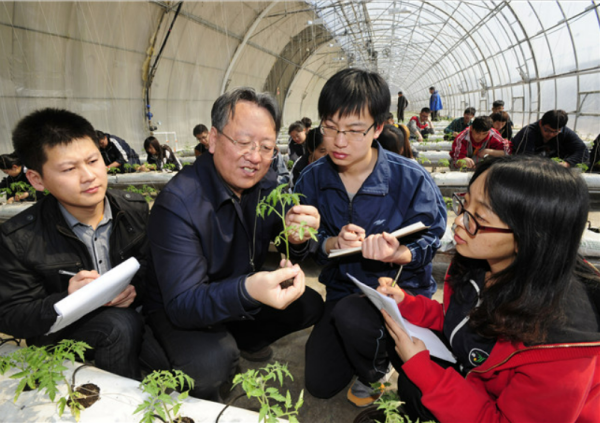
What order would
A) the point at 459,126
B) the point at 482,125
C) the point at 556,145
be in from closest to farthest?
the point at 556,145, the point at 482,125, the point at 459,126

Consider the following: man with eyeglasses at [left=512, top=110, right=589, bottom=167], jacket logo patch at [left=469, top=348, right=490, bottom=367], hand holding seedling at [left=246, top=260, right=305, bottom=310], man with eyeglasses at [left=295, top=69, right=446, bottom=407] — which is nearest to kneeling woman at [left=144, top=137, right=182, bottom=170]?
man with eyeglasses at [left=295, top=69, right=446, bottom=407]

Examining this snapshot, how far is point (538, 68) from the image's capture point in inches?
535

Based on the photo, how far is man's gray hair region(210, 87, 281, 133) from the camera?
5.73 ft

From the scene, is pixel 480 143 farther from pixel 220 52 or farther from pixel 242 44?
pixel 242 44

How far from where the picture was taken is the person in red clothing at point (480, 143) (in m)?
6.10

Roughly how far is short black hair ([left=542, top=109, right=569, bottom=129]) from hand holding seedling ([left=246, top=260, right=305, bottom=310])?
5906 millimetres

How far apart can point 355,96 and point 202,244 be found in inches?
45.1

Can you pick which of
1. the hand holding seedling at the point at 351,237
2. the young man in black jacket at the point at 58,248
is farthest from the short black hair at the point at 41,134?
the hand holding seedling at the point at 351,237

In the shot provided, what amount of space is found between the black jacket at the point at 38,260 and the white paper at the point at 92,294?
17 cm

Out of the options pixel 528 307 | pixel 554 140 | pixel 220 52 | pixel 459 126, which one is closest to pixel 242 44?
pixel 220 52

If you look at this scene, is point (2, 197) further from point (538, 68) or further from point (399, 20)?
point (399, 20)

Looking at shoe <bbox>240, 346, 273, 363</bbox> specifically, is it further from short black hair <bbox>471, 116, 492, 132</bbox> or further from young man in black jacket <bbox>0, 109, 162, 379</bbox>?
short black hair <bbox>471, 116, 492, 132</bbox>

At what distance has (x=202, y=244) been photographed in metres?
1.86

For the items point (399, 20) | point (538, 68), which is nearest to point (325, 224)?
point (538, 68)
